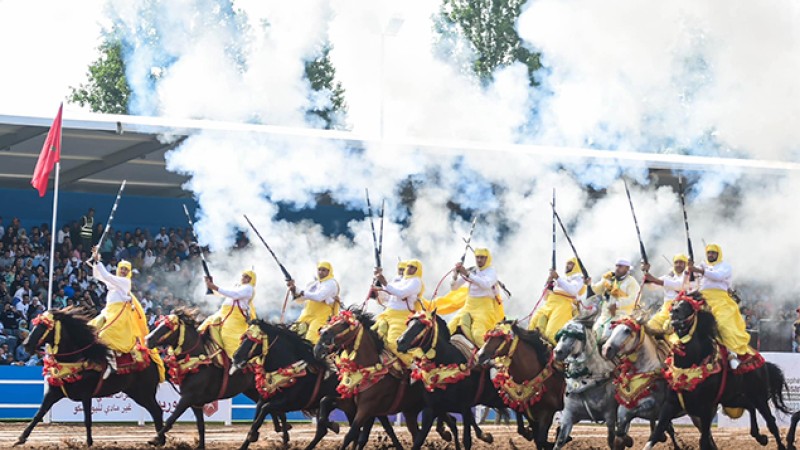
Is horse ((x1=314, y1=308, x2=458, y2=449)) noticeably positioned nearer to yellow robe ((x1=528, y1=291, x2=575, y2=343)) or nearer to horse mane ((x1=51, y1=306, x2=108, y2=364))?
yellow robe ((x1=528, y1=291, x2=575, y2=343))

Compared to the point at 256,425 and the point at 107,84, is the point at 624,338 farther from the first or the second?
the point at 107,84

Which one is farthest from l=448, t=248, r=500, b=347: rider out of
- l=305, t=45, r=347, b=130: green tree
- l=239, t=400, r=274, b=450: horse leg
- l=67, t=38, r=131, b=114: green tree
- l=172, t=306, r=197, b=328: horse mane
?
l=67, t=38, r=131, b=114: green tree

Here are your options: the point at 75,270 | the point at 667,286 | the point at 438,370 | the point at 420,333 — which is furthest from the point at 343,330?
the point at 75,270

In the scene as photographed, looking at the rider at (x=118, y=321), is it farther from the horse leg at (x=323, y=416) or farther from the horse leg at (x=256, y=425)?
the horse leg at (x=323, y=416)

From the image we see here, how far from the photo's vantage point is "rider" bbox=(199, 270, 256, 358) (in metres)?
17.5

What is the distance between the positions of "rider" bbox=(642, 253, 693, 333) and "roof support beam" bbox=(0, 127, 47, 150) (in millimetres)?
11853

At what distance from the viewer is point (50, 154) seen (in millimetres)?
21891

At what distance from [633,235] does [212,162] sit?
849 centimetres

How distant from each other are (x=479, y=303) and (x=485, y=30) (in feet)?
88.9

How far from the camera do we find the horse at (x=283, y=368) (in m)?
16.6

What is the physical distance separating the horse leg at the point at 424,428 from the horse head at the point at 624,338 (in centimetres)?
226

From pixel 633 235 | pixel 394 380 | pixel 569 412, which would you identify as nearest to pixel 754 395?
pixel 569 412

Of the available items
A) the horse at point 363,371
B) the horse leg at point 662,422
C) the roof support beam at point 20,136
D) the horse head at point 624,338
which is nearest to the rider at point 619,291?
the horse head at point 624,338

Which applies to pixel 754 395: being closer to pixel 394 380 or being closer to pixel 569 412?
pixel 569 412
